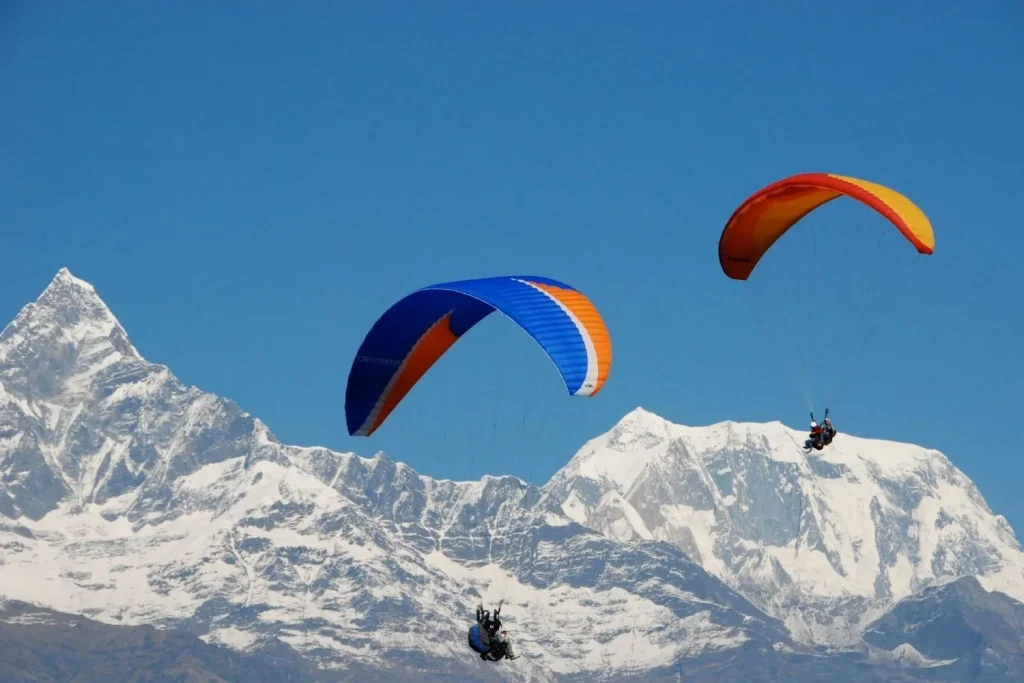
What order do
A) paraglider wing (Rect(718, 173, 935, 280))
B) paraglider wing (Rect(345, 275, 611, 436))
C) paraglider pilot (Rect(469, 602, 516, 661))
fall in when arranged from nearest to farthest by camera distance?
paraglider pilot (Rect(469, 602, 516, 661))
paraglider wing (Rect(345, 275, 611, 436))
paraglider wing (Rect(718, 173, 935, 280))

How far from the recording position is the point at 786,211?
199ft

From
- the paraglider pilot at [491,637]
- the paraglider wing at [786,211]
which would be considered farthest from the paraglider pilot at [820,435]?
the paraglider pilot at [491,637]

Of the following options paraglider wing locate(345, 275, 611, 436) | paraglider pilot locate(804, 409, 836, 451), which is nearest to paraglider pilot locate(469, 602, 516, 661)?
paraglider wing locate(345, 275, 611, 436)

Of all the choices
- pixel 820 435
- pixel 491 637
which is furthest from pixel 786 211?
pixel 491 637

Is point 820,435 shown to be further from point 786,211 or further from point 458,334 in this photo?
point 458,334

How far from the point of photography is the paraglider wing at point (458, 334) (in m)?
53.8

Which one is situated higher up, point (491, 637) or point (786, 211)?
point (786, 211)

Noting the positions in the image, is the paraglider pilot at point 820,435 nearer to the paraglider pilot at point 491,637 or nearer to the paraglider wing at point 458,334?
the paraglider wing at point 458,334

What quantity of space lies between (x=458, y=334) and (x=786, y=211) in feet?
36.8

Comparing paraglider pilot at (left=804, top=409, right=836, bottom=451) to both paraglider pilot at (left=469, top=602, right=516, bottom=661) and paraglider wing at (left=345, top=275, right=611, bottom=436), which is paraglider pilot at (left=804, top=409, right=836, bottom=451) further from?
paraglider pilot at (left=469, top=602, right=516, bottom=661)

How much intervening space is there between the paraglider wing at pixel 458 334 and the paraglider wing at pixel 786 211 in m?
6.06

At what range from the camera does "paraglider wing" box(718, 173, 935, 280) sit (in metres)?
54.9

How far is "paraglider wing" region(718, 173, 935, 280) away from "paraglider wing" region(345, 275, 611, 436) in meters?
6.06

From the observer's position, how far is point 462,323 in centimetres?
6109
